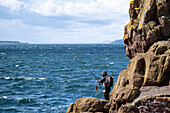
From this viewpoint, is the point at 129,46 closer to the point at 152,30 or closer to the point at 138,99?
the point at 152,30

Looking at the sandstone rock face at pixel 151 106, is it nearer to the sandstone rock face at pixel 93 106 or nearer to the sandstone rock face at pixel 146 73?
the sandstone rock face at pixel 146 73

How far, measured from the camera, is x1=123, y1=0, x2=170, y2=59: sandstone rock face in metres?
12.8

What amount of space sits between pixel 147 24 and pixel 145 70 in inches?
111

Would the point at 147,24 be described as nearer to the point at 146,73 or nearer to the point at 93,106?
the point at 146,73

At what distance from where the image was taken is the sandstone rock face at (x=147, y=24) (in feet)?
41.9

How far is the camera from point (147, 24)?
13.2 m

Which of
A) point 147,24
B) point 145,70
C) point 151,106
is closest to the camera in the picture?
point 151,106

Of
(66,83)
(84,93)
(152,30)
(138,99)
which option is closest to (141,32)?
(152,30)

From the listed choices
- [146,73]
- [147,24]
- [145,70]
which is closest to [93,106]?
[146,73]

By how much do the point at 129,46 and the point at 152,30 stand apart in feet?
8.67

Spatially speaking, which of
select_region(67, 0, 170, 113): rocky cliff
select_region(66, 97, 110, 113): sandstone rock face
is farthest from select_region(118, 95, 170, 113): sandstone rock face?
select_region(66, 97, 110, 113): sandstone rock face

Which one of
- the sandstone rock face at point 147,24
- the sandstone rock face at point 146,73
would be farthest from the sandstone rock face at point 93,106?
the sandstone rock face at point 147,24

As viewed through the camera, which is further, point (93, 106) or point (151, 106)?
point (93, 106)

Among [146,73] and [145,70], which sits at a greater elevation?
[145,70]
